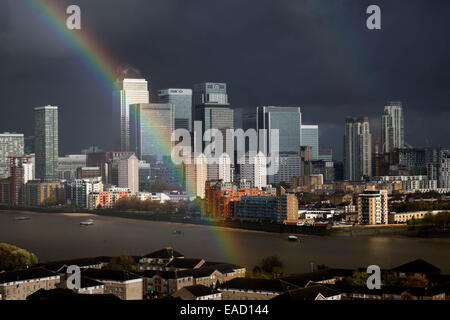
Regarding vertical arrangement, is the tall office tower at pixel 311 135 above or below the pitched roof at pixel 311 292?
above

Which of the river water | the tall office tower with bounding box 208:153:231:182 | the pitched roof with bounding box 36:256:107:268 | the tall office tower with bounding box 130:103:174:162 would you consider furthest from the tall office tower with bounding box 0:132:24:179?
the pitched roof with bounding box 36:256:107:268

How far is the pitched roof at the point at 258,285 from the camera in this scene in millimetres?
5682

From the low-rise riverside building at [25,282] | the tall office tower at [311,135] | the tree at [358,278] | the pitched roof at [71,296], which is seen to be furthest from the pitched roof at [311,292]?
the tall office tower at [311,135]

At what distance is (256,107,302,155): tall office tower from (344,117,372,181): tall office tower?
3686mm

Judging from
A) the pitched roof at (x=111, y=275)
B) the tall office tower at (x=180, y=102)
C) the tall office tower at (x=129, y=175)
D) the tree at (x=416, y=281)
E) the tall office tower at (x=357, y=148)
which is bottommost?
the tree at (x=416, y=281)

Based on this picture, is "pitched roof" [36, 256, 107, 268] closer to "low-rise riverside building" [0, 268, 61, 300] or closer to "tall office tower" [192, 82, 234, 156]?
"low-rise riverside building" [0, 268, 61, 300]

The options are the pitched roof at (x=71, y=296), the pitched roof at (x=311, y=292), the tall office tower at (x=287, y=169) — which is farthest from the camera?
the tall office tower at (x=287, y=169)

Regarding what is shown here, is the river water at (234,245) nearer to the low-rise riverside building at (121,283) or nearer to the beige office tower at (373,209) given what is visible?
the beige office tower at (373,209)

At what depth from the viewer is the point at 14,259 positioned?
7.98 metres

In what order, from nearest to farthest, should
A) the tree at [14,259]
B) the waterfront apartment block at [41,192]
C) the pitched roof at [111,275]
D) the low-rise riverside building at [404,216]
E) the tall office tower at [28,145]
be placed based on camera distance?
the pitched roof at [111,275] < the tree at [14,259] < the low-rise riverside building at [404,216] < the waterfront apartment block at [41,192] < the tall office tower at [28,145]

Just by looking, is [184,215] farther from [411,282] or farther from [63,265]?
[411,282]

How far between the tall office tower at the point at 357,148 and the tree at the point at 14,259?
29.3 m
